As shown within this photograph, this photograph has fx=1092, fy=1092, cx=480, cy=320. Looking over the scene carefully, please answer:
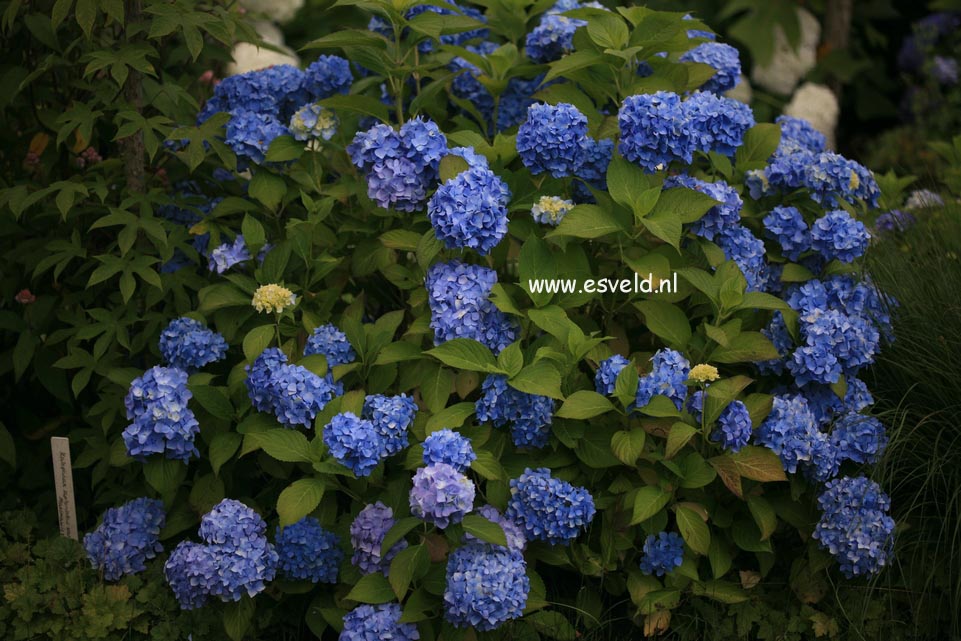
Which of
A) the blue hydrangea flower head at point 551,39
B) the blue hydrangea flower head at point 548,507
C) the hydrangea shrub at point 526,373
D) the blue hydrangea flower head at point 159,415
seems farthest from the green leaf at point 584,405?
the blue hydrangea flower head at point 551,39

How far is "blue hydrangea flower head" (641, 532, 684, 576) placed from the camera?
251 cm

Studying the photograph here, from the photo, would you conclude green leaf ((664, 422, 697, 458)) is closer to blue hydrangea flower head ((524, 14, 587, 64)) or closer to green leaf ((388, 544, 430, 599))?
A: green leaf ((388, 544, 430, 599))

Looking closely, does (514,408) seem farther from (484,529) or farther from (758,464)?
(758,464)

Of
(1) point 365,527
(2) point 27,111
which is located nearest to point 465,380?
(1) point 365,527

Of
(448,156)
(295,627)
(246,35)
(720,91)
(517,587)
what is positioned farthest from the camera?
(720,91)

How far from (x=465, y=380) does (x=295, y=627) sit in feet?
2.50

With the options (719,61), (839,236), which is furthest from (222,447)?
(719,61)

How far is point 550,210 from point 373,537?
85cm

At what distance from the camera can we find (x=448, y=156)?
2.47 meters

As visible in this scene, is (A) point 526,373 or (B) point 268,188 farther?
(B) point 268,188

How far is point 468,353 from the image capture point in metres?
2.38

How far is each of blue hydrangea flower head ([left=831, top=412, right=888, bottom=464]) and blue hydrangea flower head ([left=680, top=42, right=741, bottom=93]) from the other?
3.45ft

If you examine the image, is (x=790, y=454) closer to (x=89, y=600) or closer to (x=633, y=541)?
(x=633, y=541)

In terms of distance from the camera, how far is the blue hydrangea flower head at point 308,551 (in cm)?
244
